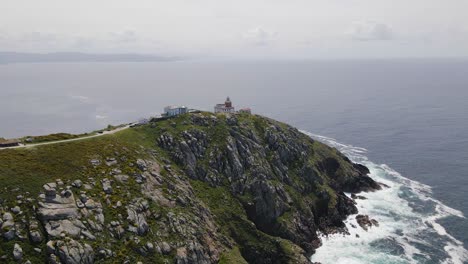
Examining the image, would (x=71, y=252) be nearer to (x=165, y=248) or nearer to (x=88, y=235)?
(x=88, y=235)

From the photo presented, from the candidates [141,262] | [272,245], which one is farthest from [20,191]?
[272,245]

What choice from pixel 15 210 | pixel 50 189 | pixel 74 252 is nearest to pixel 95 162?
pixel 50 189

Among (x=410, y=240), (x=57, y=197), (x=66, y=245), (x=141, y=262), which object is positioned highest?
(x=57, y=197)

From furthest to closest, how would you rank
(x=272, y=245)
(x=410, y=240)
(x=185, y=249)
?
(x=410, y=240)
(x=272, y=245)
(x=185, y=249)

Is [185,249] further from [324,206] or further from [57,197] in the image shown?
[324,206]

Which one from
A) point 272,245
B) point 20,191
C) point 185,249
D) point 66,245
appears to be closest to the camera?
point 66,245

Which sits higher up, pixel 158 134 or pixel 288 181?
pixel 158 134
